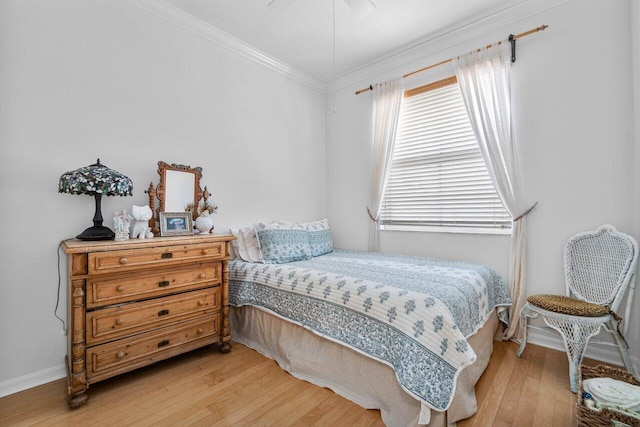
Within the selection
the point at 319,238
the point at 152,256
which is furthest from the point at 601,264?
the point at 152,256

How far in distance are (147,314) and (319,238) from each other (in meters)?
1.74

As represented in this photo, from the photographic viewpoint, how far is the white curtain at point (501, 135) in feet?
8.02

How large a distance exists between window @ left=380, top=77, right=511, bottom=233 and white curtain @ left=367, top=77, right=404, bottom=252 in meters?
0.08

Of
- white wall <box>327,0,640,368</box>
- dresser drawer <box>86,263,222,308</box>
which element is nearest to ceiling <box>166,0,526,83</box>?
white wall <box>327,0,640,368</box>

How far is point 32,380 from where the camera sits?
185 centimetres

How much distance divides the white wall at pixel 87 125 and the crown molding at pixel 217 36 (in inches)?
1.8

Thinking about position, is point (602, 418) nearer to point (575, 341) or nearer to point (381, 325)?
point (575, 341)

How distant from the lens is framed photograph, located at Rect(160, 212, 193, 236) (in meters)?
2.26

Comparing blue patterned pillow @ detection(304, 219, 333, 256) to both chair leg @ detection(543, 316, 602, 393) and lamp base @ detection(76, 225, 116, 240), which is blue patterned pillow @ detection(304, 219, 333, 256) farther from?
chair leg @ detection(543, 316, 602, 393)

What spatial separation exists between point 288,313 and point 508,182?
83.5 inches

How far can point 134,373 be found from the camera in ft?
6.54

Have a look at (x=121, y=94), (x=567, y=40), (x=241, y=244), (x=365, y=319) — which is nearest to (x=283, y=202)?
(x=241, y=244)

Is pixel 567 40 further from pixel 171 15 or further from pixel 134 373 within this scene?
pixel 134 373

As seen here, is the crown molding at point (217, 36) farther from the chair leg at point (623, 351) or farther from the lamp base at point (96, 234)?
the chair leg at point (623, 351)
